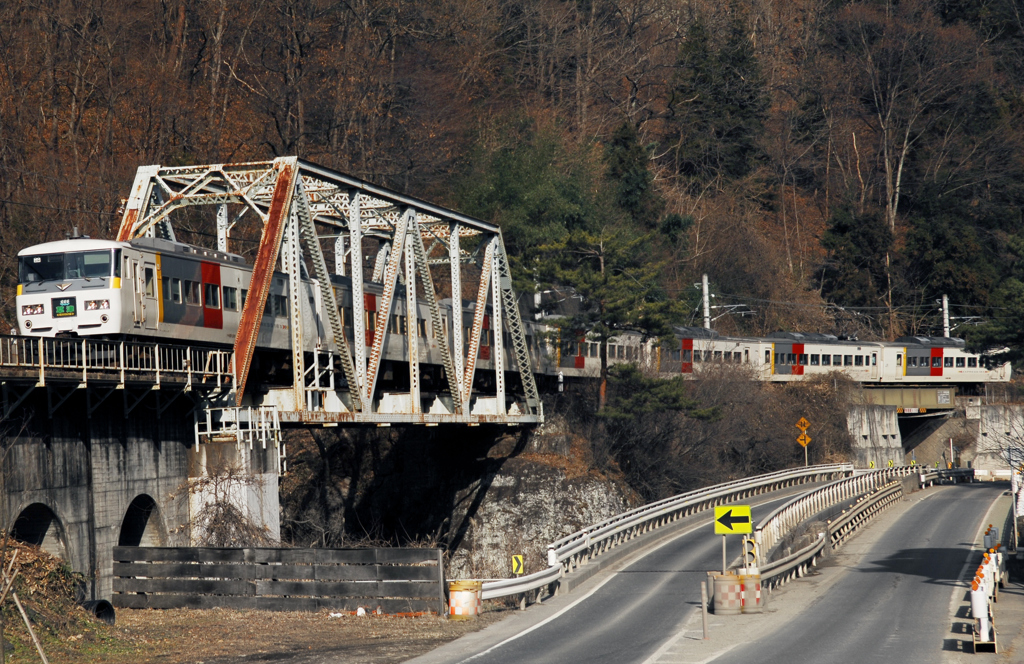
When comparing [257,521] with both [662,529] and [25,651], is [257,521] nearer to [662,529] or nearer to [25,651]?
[25,651]

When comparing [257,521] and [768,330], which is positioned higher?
[768,330]

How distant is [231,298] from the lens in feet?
101

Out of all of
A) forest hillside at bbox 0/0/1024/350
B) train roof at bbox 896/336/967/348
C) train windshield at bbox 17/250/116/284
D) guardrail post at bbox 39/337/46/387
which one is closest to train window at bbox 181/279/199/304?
train windshield at bbox 17/250/116/284

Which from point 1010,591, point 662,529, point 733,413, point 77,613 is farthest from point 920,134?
point 77,613

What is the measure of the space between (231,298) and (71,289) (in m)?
4.79

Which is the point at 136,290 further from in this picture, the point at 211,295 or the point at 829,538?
the point at 829,538

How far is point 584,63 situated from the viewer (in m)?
91.1

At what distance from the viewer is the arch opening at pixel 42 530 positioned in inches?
925

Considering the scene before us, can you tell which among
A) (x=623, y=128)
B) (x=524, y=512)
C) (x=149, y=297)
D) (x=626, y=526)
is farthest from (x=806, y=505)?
(x=623, y=128)

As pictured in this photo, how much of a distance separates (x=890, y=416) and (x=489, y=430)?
40.3 meters

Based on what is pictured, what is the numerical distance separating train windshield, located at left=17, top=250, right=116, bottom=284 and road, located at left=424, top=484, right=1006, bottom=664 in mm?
13286

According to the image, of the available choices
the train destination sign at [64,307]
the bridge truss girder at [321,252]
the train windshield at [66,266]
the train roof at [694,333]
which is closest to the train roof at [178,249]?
the train windshield at [66,266]

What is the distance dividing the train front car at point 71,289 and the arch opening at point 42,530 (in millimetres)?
4737

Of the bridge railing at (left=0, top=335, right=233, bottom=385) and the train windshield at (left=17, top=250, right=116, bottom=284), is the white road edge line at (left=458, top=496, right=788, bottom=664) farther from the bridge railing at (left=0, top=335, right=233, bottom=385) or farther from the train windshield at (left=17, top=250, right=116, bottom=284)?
the train windshield at (left=17, top=250, right=116, bottom=284)
